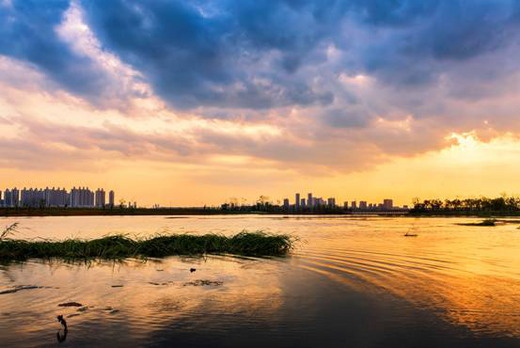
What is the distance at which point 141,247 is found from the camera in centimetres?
2744

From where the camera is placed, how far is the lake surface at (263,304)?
931 cm

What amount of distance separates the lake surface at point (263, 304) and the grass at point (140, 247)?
369 cm

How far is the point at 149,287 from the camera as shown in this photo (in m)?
15.2

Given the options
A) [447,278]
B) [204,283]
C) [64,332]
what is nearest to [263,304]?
[204,283]

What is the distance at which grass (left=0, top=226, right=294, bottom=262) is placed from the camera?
25.2 metres

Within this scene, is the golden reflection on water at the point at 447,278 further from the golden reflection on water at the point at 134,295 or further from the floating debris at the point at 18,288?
the floating debris at the point at 18,288

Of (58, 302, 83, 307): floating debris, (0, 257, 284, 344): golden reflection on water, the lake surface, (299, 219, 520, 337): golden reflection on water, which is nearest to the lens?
the lake surface

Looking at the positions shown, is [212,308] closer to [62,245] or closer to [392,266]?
[392,266]

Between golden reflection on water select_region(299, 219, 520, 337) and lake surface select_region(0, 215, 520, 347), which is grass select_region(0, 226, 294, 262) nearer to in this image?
golden reflection on water select_region(299, 219, 520, 337)

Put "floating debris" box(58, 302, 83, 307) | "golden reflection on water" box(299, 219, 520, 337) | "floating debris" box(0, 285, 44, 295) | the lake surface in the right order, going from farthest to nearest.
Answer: "floating debris" box(0, 285, 44, 295) < "floating debris" box(58, 302, 83, 307) < "golden reflection on water" box(299, 219, 520, 337) < the lake surface

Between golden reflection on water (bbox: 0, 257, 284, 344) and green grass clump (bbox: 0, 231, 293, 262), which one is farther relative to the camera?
green grass clump (bbox: 0, 231, 293, 262)

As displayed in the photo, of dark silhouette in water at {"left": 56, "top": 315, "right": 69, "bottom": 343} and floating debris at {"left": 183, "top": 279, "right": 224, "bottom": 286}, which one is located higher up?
dark silhouette in water at {"left": 56, "top": 315, "right": 69, "bottom": 343}

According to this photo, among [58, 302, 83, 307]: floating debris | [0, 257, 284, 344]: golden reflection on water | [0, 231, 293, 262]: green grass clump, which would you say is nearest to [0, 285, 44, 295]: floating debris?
[0, 257, 284, 344]: golden reflection on water

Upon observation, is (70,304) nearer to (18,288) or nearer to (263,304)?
(18,288)
